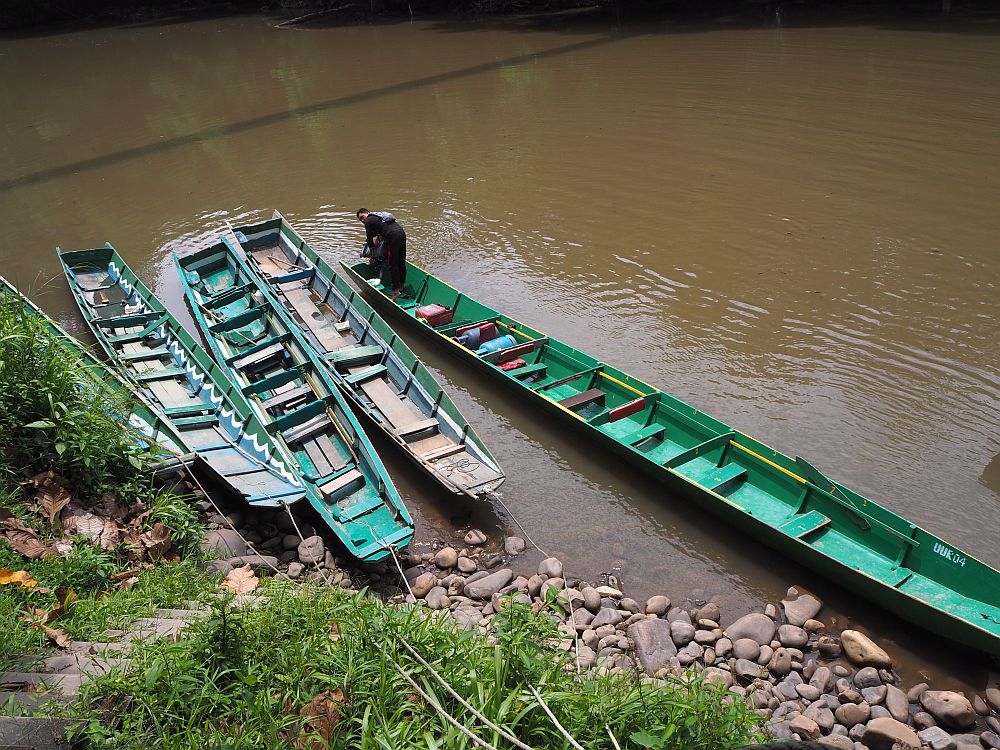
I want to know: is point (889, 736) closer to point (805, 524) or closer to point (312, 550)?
point (805, 524)

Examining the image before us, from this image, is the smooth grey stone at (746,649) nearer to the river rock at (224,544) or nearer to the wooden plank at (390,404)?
the wooden plank at (390,404)

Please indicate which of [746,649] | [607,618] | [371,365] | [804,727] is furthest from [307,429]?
[804,727]

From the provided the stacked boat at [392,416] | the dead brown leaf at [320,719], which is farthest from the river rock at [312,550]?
the dead brown leaf at [320,719]

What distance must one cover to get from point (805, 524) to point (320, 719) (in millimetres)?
5205

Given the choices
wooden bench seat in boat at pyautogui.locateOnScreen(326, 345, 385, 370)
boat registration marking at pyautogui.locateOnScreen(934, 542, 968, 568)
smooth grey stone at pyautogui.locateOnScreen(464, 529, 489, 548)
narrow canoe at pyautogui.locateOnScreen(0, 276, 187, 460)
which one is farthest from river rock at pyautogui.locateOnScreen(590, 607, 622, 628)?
wooden bench seat in boat at pyautogui.locateOnScreen(326, 345, 385, 370)

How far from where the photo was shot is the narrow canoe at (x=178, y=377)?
26.0ft

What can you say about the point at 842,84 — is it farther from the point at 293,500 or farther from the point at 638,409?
the point at 293,500

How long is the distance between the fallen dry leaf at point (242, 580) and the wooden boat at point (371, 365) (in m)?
2.20

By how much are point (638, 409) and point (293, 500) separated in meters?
4.26

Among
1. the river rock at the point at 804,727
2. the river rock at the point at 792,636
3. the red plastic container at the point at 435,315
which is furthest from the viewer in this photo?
the red plastic container at the point at 435,315

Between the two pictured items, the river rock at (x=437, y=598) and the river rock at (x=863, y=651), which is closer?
the river rock at (x=863, y=651)

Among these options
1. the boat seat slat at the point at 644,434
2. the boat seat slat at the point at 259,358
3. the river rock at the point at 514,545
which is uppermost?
the boat seat slat at the point at 259,358

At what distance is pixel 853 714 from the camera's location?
232 inches

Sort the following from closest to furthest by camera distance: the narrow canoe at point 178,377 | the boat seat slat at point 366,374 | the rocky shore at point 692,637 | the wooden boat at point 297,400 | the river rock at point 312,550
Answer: the rocky shore at point 692,637, the river rock at point 312,550, the wooden boat at point 297,400, the narrow canoe at point 178,377, the boat seat slat at point 366,374
